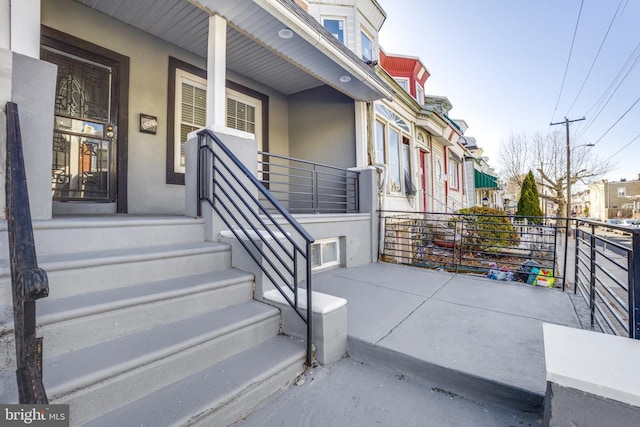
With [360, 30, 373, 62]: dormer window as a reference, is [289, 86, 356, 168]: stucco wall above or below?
below

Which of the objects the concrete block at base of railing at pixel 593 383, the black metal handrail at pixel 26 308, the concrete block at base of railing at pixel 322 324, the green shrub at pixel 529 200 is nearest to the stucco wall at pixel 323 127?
the concrete block at base of railing at pixel 322 324

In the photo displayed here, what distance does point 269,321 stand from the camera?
213 centimetres

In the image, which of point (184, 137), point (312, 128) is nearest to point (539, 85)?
point (312, 128)

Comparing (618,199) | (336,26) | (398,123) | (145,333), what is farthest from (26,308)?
(618,199)

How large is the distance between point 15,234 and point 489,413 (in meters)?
2.40

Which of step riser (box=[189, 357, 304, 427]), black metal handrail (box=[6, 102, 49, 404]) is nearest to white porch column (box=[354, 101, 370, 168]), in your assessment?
step riser (box=[189, 357, 304, 427])

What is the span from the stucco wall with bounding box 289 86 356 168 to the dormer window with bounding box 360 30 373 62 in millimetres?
1925

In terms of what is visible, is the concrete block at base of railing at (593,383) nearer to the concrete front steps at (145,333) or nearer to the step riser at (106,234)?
the concrete front steps at (145,333)

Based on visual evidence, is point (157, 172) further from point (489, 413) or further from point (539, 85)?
point (539, 85)

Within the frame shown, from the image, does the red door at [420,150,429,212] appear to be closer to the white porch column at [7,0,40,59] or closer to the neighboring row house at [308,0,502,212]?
the neighboring row house at [308,0,502,212]

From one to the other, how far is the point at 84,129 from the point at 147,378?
3718mm

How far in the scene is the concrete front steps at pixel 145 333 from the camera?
135 cm

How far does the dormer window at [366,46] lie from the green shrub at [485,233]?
4452mm

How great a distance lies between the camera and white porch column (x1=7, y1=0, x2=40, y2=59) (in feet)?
6.65
